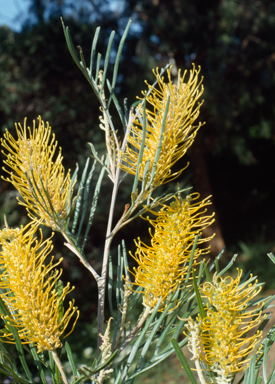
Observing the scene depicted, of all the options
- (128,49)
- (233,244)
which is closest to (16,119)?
(128,49)

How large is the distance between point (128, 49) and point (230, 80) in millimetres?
866

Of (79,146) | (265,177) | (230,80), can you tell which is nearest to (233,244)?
(265,177)

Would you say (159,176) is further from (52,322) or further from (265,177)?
(265,177)

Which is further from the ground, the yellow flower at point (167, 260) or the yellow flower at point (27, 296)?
the yellow flower at point (27, 296)

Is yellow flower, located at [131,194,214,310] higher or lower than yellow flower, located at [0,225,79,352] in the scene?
lower

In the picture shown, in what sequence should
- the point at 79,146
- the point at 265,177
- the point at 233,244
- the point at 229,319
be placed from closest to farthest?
the point at 229,319 < the point at 79,146 < the point at 233,244 < the point at 265,177

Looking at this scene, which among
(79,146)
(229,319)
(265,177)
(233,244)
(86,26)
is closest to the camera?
(229,319)

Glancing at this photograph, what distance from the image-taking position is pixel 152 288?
318 millimetres

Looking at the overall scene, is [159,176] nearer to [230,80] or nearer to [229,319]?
[229,319]

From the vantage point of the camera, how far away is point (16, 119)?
Result: 94.9 inches

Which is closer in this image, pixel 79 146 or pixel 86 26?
pixel 86 26

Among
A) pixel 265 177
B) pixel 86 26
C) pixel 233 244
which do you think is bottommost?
pixel 233 244

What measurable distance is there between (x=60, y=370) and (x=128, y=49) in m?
2.70

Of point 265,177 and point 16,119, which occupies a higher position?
point 16,119
